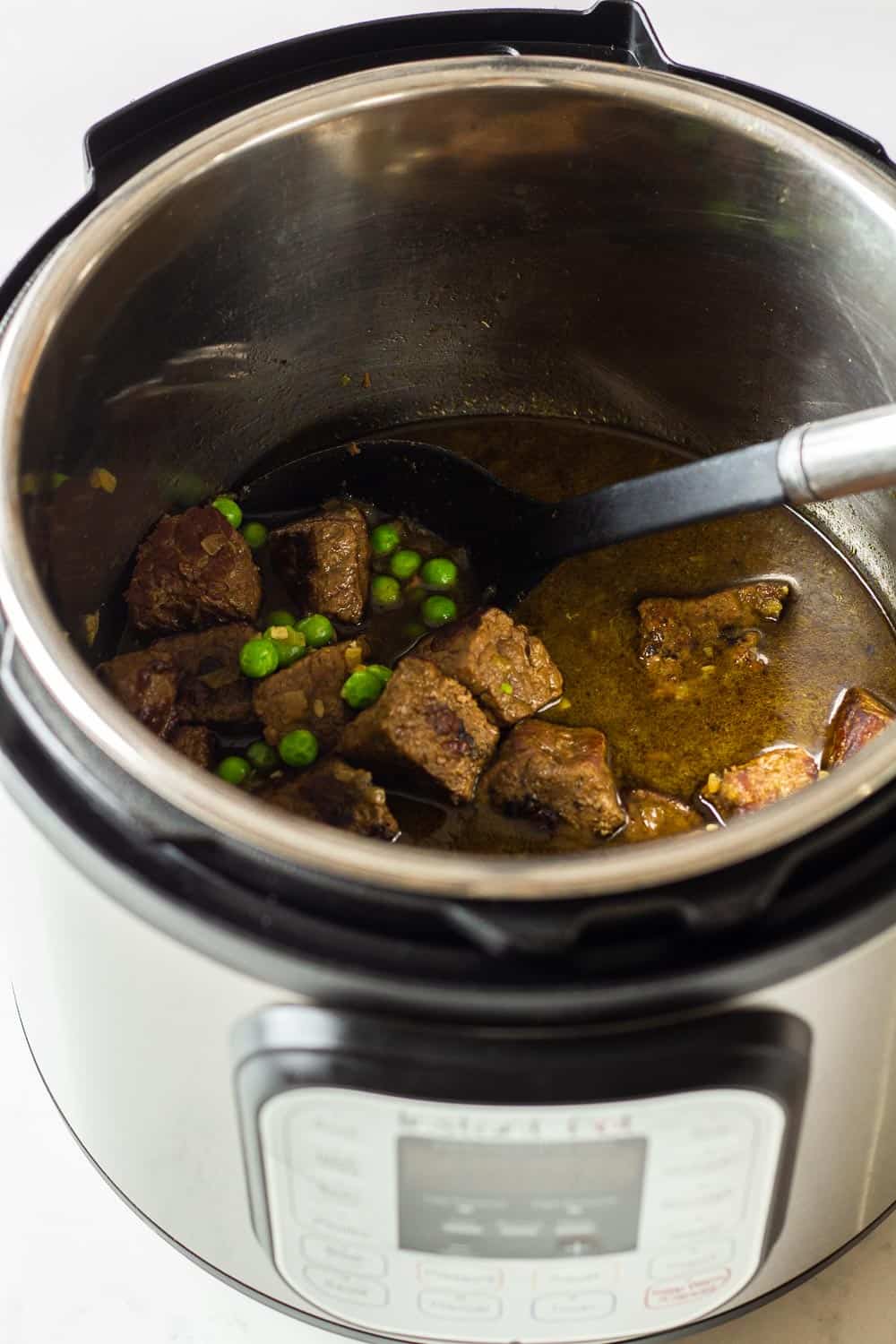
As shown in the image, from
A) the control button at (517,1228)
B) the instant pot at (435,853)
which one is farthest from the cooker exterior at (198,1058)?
the control button at (517,1228)

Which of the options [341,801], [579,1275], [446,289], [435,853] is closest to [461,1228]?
[579,1275]

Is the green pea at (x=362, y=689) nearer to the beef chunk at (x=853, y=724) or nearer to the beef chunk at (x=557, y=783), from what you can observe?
the beef chunk at (x=557, y=783)

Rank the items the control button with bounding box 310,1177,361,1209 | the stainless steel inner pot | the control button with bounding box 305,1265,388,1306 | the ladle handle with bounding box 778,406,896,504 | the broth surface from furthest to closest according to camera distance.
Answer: the broth surface → the stainless steel inner pot → the ladle handle with bounding box 778,406,896,504 → the control button with bounding box 305,1265,388,1306 → the control button with bounding box 310,1177,361,1209

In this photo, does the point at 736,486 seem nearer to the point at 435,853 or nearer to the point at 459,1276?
the point at 435,853

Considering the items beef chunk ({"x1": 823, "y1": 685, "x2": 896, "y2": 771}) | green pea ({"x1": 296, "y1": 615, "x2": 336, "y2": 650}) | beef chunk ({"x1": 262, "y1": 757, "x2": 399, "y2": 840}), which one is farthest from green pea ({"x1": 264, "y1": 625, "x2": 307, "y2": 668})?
beef chunk ({"x1": 823, "y1": 685, "x2": 896, "y2": 771})

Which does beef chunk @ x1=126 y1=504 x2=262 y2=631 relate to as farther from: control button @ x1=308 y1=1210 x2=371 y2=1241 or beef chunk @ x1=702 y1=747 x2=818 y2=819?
control button @ x1=308 y1=1210 x2=371 y2=1241

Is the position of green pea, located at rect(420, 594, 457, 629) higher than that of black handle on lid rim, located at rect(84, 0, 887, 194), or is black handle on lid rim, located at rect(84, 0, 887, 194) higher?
black handle on lid rim, located at rect(84, 0, 887, 194)

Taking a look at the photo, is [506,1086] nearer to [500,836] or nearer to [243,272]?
[500,836]
